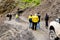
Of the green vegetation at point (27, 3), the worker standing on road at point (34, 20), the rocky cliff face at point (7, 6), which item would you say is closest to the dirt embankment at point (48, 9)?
the green vegetation at point (27, 3)

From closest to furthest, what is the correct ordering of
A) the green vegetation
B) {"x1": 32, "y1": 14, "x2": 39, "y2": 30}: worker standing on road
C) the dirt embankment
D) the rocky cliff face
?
{"x1": 32, "y1": 14, "x2": 39, "y2": 30}: worker standing on road, the dirt embankment, the green vegetation, the rocky cliff face

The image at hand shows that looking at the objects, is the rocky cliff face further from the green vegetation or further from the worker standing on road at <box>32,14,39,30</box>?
the worker standing on road at <box>32,14,39,30</box>

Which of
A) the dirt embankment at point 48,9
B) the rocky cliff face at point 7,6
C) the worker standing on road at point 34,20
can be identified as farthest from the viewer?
the rocky cliff face at point 7,6

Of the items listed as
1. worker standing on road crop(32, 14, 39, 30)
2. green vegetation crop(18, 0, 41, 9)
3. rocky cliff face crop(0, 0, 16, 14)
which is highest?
worker standing on road crop(32, 14, 39, 30)

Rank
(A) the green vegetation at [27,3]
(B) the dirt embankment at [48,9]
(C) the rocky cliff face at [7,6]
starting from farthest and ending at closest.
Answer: (C) the rocky cliff face at [7,6] → (A) the green vegetation at [27,3] → (B) the dirt embankment at [48,9]

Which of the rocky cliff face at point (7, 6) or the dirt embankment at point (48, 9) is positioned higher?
the dirt embankment at point (48, 9)

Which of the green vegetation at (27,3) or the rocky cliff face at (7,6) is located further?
the rocky cliff face at (7,6)

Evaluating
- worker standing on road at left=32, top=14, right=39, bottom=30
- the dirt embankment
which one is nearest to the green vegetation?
the dirt embankment

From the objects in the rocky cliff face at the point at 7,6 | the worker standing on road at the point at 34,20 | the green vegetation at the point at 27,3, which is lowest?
the rocky cliff face at the point at 7,6

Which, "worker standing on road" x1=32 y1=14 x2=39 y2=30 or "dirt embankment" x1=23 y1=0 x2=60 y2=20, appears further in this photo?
"dirt embankment" x1=23 y1=0 x2=60 y2=20

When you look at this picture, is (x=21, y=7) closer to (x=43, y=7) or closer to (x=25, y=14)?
(x=25, y=14)

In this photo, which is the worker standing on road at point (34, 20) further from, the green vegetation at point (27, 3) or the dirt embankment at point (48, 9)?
the green vegetation at point (27, 3)

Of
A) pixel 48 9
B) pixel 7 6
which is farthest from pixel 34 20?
pixel 7 6

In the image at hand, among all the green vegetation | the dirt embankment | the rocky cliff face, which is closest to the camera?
the dirt embankment
